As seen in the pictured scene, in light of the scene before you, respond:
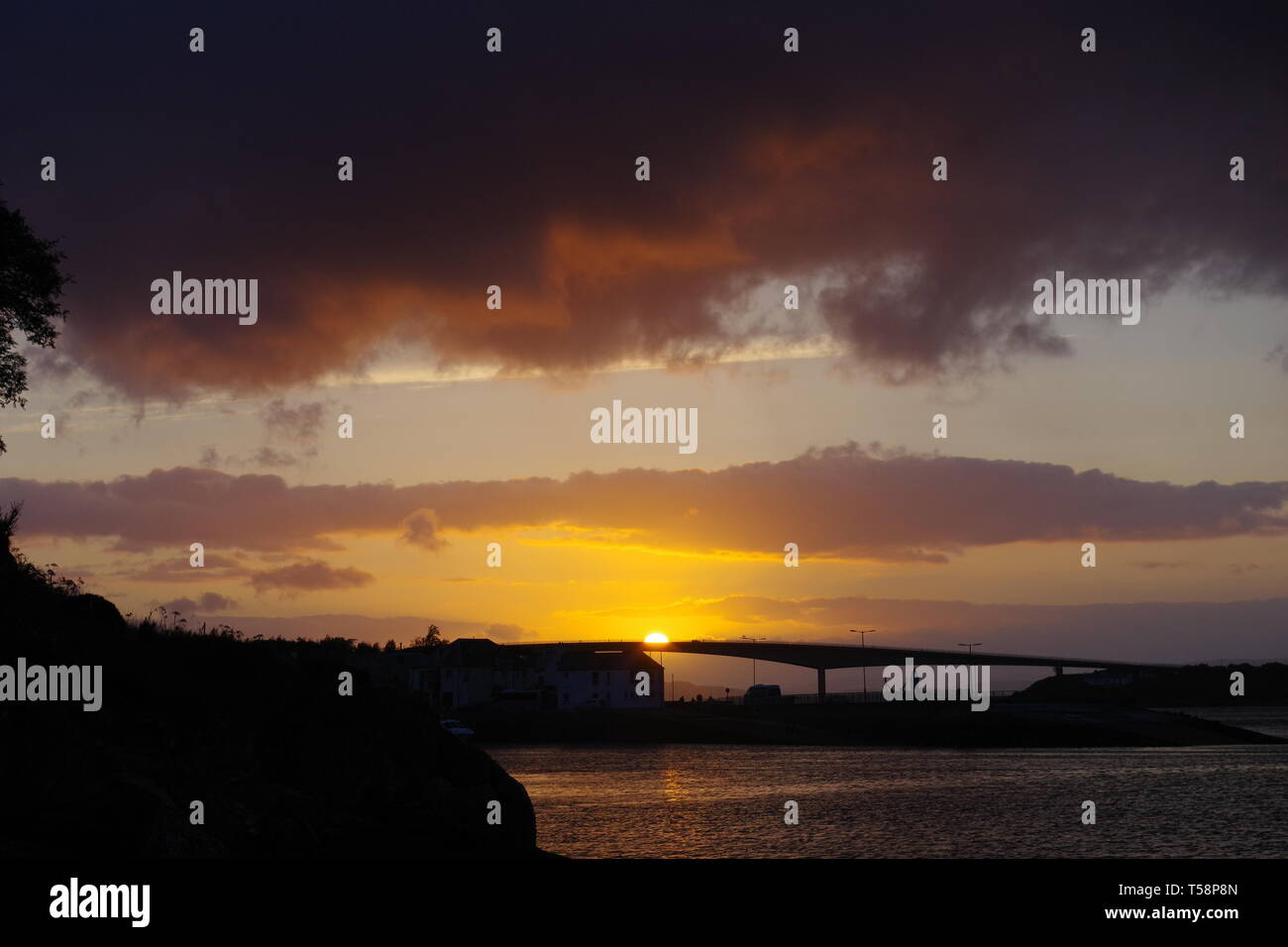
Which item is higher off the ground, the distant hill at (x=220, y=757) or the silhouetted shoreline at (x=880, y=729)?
the distant hill at (x=220, y=757)

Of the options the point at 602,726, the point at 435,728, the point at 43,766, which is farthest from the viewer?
the point at 602,726

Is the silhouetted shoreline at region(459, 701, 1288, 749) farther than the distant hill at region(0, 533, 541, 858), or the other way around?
the silhouetted shoreline at region(459, 701, 1288, 749)

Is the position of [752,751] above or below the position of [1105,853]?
below

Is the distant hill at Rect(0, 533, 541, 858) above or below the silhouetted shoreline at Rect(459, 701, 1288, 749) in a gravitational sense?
above

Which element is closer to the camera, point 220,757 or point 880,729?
point 220,757

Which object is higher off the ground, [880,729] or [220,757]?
[220,757]

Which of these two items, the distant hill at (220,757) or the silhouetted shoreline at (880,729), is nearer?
the distant hill at (220,757)
